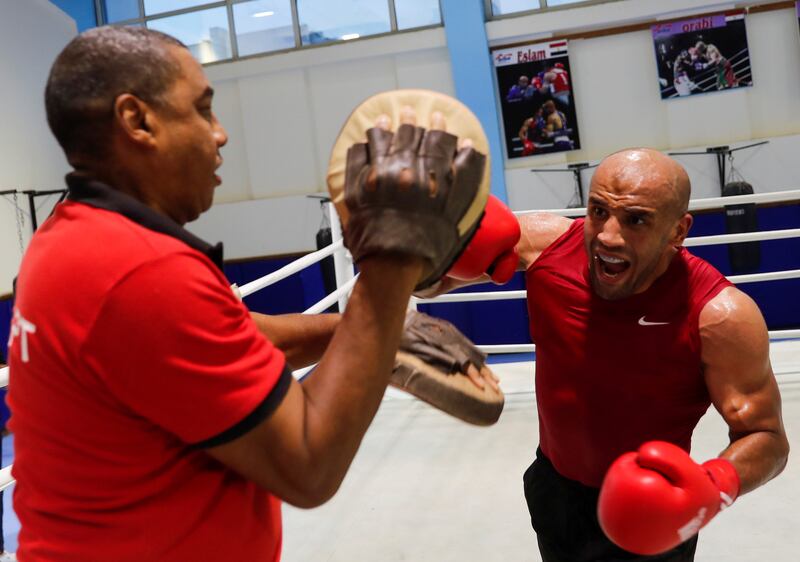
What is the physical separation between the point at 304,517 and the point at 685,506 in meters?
1.75

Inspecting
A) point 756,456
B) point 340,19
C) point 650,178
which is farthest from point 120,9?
point 756,456

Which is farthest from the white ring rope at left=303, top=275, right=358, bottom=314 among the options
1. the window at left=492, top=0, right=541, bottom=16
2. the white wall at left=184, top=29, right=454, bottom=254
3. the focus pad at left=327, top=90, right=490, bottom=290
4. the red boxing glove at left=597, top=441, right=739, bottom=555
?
the window at left=492, top=0, right=541, bottom=16

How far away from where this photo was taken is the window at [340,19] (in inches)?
328

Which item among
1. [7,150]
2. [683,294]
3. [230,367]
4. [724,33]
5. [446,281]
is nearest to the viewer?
[230,367]

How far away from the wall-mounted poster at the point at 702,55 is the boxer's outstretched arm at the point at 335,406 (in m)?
7.56

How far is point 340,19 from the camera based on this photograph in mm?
8438

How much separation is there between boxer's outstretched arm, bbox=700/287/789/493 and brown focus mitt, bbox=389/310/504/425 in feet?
2.00

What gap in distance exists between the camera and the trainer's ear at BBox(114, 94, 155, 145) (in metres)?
0.76

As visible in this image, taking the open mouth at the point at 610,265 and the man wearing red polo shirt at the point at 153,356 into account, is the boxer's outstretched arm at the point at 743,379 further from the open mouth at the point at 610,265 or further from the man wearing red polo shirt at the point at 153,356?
the man wearing red polo shirt at the point at 153,356

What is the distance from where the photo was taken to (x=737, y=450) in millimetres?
1381

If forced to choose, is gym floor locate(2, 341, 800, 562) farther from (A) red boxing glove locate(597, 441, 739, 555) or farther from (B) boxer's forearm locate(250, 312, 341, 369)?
(B) boxer's forearm locate(250, 312, 341, 369)

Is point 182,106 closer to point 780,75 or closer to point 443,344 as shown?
point 443,344

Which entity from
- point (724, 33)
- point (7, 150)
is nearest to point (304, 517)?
point (7, 150)

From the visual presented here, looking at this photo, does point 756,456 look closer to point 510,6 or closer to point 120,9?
point 510,6
